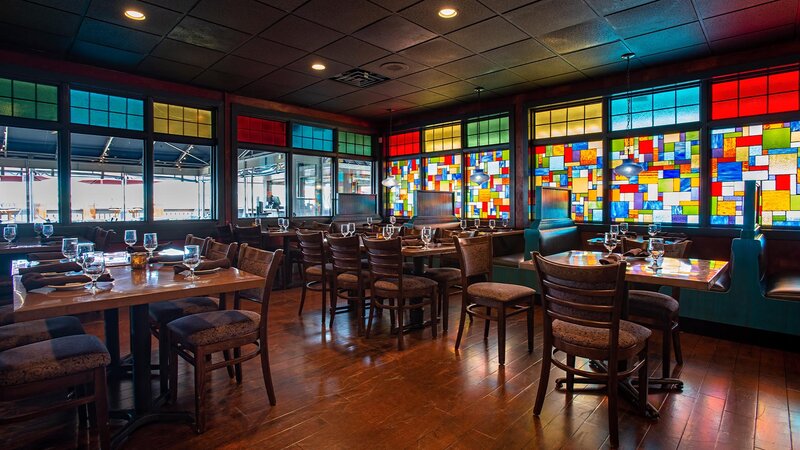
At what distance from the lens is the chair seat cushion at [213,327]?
224cm

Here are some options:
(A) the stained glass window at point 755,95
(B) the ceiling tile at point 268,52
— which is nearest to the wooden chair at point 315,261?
(B) the ceiling tile at point 268,52

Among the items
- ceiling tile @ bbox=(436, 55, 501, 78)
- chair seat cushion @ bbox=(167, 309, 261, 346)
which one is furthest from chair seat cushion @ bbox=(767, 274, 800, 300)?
chair seat cushion @ bbox=(167, 309, 261, 346)

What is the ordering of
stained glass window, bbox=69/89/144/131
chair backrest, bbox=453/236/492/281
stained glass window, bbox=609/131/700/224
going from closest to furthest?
chair backrest, bbox=453/236/492/281 < stained glass window, bbox=609/131/700/224 < stained glass window, bbox=69/89/144/131

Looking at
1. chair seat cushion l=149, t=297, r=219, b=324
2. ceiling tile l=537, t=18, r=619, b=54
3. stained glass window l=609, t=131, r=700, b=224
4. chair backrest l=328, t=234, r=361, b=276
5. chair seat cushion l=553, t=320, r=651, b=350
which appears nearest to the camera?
chair seat cushion l=553, t=320, r=651, b=350

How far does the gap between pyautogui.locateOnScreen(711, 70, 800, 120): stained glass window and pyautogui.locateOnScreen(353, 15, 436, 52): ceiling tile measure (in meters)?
3.82

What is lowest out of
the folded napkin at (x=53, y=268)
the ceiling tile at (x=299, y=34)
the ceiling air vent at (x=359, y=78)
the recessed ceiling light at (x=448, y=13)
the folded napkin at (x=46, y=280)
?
the folded napkin at (x=46, y=280)

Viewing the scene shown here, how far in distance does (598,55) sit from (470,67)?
1596mm

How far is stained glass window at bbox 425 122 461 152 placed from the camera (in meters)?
8.19

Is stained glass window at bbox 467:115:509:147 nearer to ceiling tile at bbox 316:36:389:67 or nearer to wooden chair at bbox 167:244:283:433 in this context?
ceiling tile at bbox 316:36:389:67

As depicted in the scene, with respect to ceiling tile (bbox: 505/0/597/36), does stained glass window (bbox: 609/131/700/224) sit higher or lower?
lower

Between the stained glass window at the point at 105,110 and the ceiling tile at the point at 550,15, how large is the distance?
17.7ft

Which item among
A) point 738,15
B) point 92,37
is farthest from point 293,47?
point 738,15

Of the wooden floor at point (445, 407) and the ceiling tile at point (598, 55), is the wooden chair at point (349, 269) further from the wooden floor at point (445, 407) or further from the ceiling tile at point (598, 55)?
the ceiling tile at point (598, 55)

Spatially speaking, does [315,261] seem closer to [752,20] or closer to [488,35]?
[488,35]
